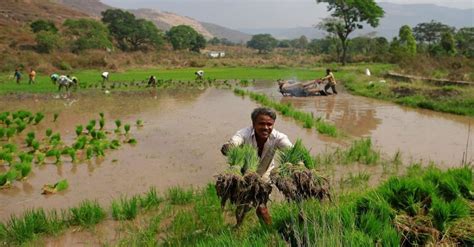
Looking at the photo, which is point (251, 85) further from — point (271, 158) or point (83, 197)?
point (271, 158)

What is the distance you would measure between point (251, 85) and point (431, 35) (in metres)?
57.3

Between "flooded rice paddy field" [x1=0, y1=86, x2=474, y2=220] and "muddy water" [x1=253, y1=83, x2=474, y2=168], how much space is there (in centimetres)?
2

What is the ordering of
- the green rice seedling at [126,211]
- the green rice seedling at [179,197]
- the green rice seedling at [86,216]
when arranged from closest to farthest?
the green rice seedling at [86,216]
the green rice seedling at [126,211]
the green rice seedling at [179,197]

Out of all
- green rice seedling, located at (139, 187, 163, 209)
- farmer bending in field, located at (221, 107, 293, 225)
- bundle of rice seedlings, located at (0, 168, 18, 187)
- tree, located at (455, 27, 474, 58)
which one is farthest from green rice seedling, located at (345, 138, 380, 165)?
tree, located at (455, 27, 474, 58)

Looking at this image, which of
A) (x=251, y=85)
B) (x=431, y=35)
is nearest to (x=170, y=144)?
(x=251, y=85)

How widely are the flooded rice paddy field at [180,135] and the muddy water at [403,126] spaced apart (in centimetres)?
2

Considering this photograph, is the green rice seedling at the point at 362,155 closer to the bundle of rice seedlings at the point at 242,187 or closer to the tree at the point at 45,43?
the bundle of rice seedlings at the point at 242,187

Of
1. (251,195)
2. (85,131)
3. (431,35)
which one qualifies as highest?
(431,35)

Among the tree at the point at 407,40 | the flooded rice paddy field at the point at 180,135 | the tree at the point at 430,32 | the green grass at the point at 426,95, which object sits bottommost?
the flooded rice paddy field at the point at 180,135

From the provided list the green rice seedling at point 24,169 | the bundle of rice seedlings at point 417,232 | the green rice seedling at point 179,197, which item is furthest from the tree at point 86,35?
the bundle of rice seedlings at point 417,232

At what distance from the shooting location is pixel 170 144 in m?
10.3

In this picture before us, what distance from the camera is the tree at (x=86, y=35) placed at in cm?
4591

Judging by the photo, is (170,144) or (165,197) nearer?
(165,197)

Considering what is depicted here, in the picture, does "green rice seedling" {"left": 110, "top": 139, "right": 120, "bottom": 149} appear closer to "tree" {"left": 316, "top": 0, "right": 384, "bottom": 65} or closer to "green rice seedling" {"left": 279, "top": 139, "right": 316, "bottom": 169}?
"green rice seedling" {"left": 279, "top": 139, "right": 316, "bottom": 169}
